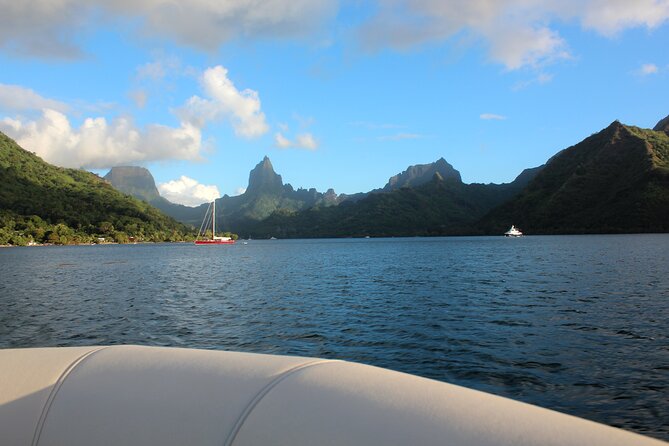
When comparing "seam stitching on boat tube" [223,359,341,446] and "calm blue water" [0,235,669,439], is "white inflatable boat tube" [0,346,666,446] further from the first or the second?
"calm blue water" [0,235,669,439]

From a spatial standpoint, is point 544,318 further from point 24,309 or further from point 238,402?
point 24,309

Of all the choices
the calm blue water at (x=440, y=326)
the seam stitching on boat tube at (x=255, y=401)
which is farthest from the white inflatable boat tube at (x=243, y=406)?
the calm blue water at (x=440, y=326)

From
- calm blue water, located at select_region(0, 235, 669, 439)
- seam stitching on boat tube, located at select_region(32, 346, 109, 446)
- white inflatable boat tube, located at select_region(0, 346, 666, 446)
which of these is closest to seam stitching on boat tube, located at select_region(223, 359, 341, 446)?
white inflatable boat tube, located at select_region(0, 346, 666, 446)

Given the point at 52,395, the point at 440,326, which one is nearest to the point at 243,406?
A: the point at 52,395

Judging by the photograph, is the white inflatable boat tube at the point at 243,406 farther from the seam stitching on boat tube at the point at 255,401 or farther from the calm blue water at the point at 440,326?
the calm blue water at the point at 440,326

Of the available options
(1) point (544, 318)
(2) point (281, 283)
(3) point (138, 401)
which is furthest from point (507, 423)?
Result: (2) point (281, 283)

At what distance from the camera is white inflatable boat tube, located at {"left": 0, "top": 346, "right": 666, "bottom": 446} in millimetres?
2572

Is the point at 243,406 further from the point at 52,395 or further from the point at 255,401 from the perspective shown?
the point at 52,395

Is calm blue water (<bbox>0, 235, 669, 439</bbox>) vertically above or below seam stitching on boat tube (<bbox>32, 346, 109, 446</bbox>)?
below

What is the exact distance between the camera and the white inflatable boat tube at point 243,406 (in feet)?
8.44

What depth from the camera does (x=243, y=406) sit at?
2.96m

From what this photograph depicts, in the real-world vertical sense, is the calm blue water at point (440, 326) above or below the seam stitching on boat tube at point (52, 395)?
below

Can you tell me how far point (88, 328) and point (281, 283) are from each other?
961 inches

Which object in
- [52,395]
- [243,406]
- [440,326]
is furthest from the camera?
[440,326]
